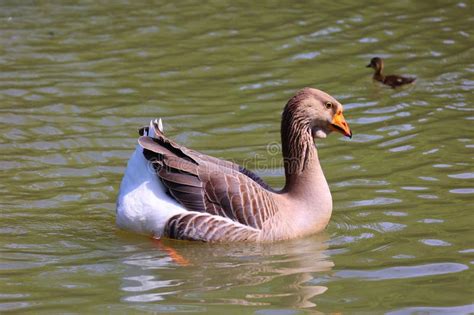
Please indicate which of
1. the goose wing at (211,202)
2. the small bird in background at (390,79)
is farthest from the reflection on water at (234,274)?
the small bird in background at (390,79)

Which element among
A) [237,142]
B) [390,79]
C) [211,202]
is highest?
[390,79]

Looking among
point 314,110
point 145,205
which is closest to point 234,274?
point 145,205

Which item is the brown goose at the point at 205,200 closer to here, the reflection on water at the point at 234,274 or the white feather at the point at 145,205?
the white feather at the point at 145,205

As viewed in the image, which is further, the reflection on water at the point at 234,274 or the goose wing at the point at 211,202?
the goose wing at the point at 211,202

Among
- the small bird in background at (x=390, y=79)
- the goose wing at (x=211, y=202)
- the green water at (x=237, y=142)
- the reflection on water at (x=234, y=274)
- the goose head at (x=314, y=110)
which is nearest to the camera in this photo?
the reflection on water at (x=234, y=274)

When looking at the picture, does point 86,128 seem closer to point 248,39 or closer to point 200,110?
point 200,110

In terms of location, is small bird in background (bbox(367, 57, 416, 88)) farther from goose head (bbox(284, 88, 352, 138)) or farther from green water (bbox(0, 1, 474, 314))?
goose head (bbox(284, 88, 352, 138))

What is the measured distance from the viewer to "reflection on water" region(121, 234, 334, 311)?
22.5ft

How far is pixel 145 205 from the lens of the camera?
8.32 m

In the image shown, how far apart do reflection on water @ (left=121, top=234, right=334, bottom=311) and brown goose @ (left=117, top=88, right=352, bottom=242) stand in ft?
0.43

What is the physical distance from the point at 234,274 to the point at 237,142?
135 inches

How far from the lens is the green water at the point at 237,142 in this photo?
7074 mm

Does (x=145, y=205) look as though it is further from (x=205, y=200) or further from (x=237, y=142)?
(x=237, y=142)

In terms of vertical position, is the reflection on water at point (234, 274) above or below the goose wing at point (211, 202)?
below
